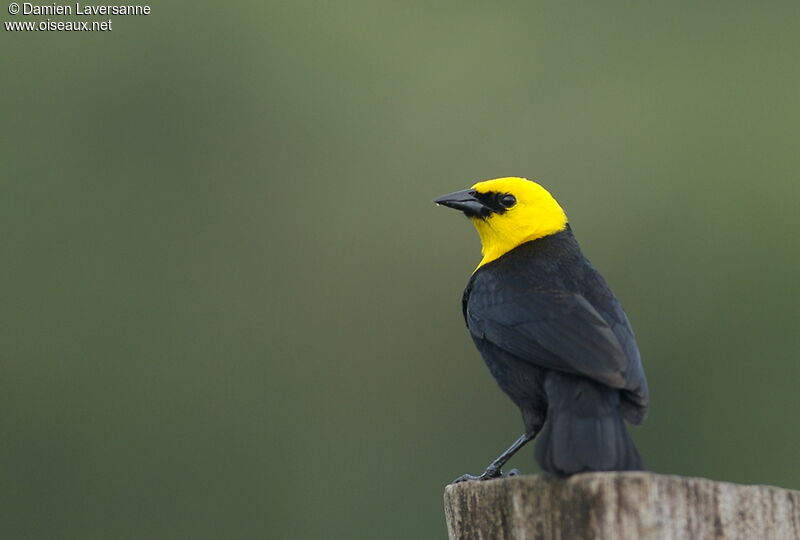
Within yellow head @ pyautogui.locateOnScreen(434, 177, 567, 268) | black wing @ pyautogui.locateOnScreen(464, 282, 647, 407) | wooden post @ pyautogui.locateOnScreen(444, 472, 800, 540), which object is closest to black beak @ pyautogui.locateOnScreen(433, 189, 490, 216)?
Result: yellow head @ pyautogui.locateOnScreen(434, 177, 567, 268)

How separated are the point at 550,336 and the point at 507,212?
160 cm

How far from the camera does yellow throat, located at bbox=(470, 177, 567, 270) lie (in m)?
6.11

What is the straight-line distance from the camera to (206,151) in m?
12.2

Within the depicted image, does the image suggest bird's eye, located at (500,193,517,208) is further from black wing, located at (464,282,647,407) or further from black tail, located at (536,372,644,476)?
black tail, located at (536,372,644,476)

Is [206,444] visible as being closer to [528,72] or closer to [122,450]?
[122,450]

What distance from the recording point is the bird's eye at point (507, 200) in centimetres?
619

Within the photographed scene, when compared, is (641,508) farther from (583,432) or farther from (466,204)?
(466,204)

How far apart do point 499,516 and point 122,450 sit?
7260mm

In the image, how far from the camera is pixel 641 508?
319 cm

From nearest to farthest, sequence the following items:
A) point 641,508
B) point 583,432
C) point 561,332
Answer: point 641,508
point 583,432
point 561,332

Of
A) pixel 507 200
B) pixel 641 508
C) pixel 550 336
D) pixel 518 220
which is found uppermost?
pixel 507 200

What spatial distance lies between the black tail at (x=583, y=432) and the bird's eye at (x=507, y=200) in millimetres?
1759

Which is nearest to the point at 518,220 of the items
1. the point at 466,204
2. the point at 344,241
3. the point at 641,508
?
the point at 466,204

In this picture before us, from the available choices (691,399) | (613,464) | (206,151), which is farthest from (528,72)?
(613,464)
